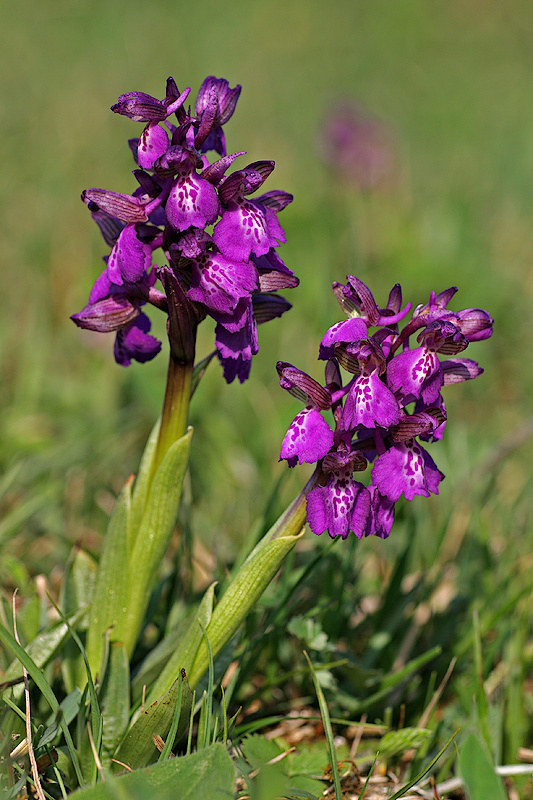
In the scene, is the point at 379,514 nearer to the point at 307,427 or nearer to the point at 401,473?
the point at 401,473

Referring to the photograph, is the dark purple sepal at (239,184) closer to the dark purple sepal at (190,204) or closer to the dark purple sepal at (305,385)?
the dark purple sepal at (190,204)

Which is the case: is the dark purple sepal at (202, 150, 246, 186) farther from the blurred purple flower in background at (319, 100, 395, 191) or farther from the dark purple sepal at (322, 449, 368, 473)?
the blurred purple flower in background at (319, 100, 395, 191)

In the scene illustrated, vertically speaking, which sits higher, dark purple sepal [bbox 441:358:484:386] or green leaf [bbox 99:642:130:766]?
dark purple sepal [bbox 441:358:484:386]

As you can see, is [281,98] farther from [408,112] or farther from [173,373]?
[173,373]

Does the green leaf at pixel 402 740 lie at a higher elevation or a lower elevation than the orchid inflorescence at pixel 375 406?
lower

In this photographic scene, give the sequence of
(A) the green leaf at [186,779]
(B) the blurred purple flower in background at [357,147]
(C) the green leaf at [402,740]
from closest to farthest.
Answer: (A) the green leaf at [186,779], (C) the green leaf at [402,740], (B) the blurred purple flower in background at [357,147]

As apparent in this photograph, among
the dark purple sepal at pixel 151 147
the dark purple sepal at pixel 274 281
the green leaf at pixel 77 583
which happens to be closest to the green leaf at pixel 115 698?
the green leaf at pixel 77 583

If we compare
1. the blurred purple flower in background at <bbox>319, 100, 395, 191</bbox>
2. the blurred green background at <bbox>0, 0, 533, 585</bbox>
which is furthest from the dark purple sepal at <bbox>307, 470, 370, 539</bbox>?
the blurred purple flower in background at <bbox>319, 100, 395, 191</bbox>
